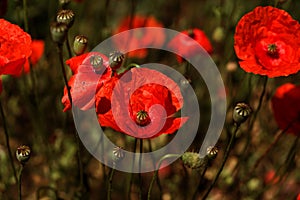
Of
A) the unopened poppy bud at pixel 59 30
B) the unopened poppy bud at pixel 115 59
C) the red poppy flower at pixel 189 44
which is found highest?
the unopened poppy bud at pixel 59 30

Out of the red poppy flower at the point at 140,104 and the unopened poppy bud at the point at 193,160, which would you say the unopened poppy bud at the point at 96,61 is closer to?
the red poppy flower at the point at 140,104

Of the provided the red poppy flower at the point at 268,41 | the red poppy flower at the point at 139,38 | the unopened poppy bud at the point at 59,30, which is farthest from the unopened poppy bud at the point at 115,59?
the red poppy flower at the point at 139,38

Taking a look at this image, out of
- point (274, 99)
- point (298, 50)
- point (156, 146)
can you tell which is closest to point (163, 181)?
point (156, 146)

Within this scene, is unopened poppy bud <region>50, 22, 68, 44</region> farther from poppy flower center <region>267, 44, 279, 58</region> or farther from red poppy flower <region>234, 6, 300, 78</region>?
poppy flower center <region>267, 44, 279, 58</region>

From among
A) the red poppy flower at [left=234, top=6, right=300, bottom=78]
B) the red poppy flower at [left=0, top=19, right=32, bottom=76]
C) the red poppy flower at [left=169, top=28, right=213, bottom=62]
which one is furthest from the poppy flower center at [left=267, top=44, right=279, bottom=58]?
the red poppy flower at [left=0, top=19, right=32, bottom=76]

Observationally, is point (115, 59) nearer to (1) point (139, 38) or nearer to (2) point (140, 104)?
(2) point (140, 104)

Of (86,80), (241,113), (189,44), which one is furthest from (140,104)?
(189,44)

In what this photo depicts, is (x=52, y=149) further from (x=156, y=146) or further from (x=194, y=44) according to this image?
(x=194, y=44)
